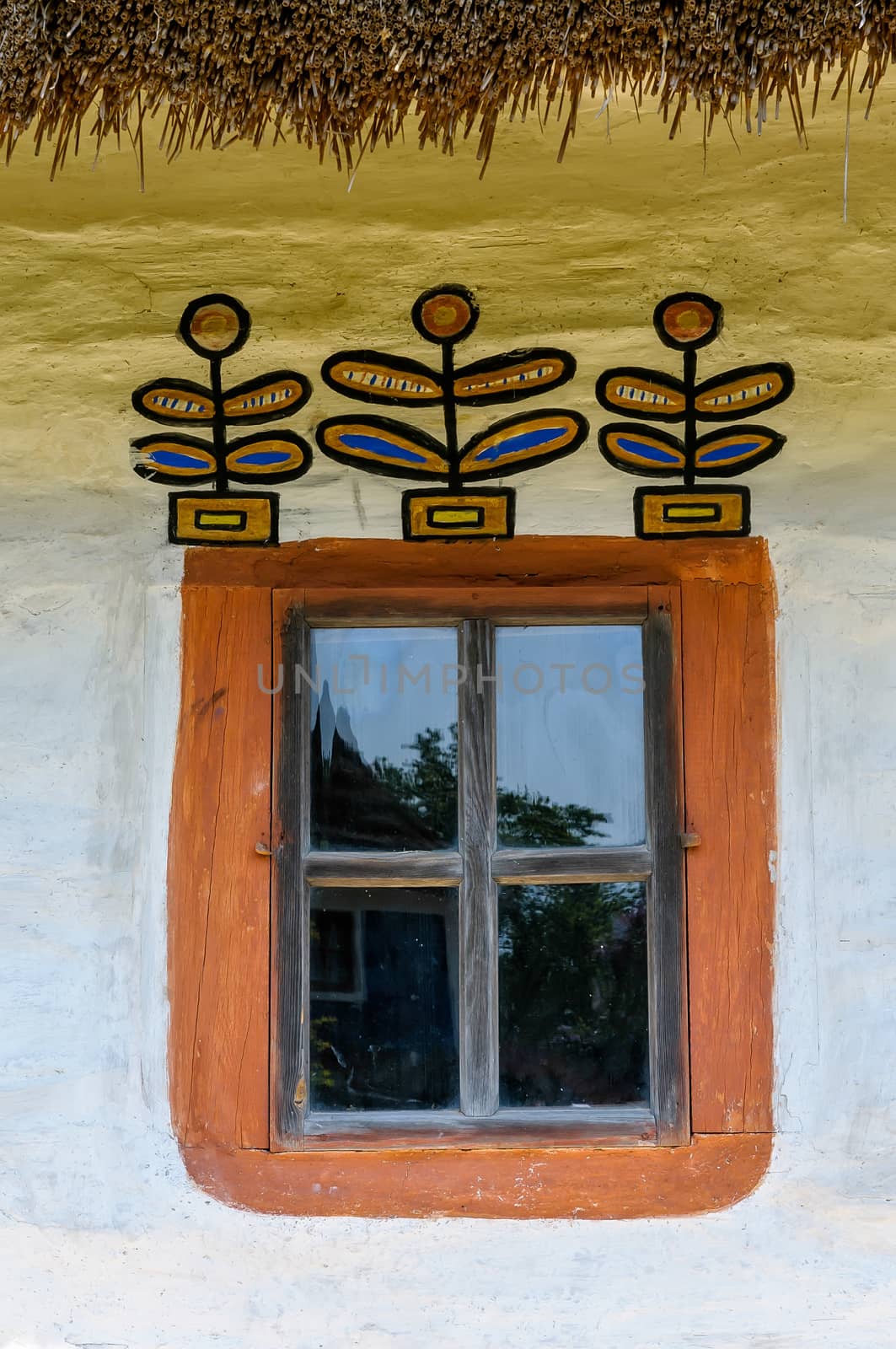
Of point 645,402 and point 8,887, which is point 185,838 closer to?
point 8,887

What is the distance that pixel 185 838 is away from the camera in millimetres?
2271

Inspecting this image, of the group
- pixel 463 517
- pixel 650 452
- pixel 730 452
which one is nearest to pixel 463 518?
pixel 463 517

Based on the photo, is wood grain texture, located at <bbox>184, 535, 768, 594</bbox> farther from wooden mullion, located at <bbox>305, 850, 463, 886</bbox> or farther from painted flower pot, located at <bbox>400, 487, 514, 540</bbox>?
wooden mullion, located at <bbox>305, 850, 463, 886</bbox>

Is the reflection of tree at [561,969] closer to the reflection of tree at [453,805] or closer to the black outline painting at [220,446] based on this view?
the reflection of tree at [453,805]

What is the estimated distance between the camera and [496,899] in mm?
2285

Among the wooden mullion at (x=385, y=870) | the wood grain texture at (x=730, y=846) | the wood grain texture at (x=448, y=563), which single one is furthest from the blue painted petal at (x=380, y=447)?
the wooden mullion at (x=385, y=870)

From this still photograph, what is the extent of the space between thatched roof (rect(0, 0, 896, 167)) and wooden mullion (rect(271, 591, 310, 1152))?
2.58 feet

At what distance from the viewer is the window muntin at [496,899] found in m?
2.23

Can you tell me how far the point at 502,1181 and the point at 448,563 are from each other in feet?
3.16

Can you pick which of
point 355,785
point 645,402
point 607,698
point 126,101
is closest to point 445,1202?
point 355,785

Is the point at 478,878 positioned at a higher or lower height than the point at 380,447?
lower

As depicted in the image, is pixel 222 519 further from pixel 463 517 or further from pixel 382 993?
pixel 382 993

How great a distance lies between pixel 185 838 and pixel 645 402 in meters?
1.02

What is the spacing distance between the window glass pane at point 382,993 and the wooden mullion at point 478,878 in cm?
3
